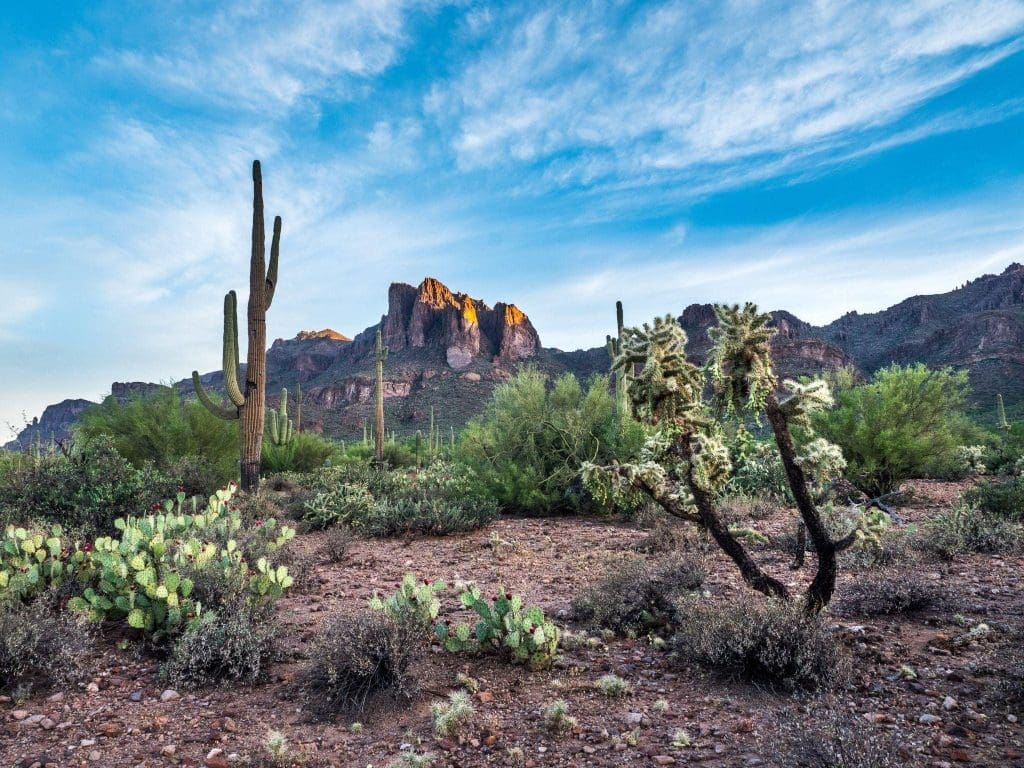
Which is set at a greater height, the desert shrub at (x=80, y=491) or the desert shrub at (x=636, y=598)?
the desert shrub at (x=80, y=491)

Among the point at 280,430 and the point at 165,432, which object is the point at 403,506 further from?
the point at 280,430

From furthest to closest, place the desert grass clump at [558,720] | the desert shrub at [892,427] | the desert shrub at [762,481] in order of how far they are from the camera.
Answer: the desert shrub at [892,427] < the desert shrub at [762,481] < the desert grass clump at [558,720]

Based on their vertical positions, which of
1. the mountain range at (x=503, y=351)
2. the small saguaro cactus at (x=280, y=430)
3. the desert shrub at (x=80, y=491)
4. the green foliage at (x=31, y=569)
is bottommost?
the green foliage at (x=31, y=569)

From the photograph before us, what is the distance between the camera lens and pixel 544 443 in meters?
11.5

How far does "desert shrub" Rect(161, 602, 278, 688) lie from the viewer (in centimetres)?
404

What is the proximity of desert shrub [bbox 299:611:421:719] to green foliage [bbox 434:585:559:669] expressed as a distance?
0.38 metres

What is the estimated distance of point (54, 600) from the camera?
496 centimetres

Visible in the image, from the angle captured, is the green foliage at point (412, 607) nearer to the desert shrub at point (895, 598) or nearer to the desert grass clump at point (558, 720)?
the desert grass clump at point (558, 720)

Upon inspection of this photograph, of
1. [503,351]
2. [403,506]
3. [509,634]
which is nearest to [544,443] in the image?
[403,506]

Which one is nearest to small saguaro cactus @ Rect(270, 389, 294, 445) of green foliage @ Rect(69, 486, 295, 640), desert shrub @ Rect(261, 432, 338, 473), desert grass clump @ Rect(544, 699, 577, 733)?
desert shrub @ Rect(261, 432, 338, 473)

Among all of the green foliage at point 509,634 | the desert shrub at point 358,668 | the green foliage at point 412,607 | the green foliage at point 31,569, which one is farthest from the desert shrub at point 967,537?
the green foliage at point 31,569

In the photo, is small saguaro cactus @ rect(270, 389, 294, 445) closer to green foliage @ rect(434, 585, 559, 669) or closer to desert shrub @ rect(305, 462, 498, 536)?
desert shrub @ rect(305, 462, 498, 536)

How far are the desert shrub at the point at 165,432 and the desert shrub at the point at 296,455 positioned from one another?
3.06 metres

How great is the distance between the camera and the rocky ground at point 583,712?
10.0 feet
